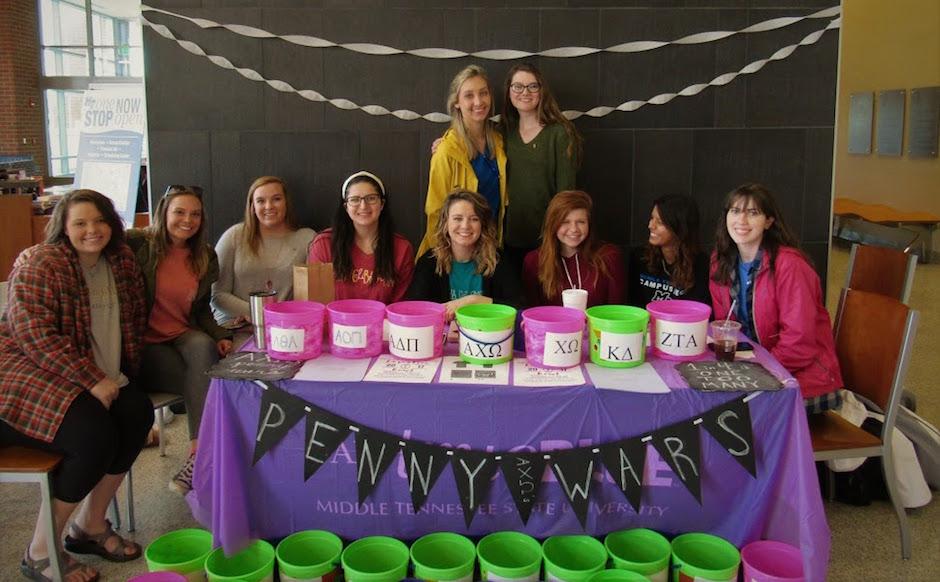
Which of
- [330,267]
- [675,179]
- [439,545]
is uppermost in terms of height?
[675,179]

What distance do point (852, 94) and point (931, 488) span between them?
8.01 m

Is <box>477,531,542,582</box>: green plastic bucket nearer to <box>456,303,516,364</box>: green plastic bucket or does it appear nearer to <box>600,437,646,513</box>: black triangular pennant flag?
<box>600,437,646,513</box>: black triangular pennant flag

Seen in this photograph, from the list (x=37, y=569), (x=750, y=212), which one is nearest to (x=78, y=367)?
(x=37, y=569)

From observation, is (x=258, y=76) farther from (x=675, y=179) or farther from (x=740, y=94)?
(x=740, y=94)

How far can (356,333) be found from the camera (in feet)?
6.45

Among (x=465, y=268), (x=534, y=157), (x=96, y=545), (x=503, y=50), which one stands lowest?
(x=96, y=545)

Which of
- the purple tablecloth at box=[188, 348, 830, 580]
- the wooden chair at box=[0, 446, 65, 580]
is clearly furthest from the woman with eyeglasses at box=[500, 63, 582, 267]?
the wooden chair at box=[0, 446, 65, 580]

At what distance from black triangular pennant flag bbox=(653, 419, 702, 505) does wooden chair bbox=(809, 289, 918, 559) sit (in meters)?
0.55

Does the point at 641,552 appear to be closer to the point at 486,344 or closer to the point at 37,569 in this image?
the point at 486,344

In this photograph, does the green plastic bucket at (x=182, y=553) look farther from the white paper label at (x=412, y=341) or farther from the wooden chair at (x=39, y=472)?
the white paper label at (x=412, y=341)

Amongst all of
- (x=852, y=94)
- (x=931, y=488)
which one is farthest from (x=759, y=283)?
(x=852, y=94)

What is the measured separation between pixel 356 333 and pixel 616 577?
2.69 ft

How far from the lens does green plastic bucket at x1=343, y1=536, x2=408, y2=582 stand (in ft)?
5.85

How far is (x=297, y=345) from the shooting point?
1.97 m
